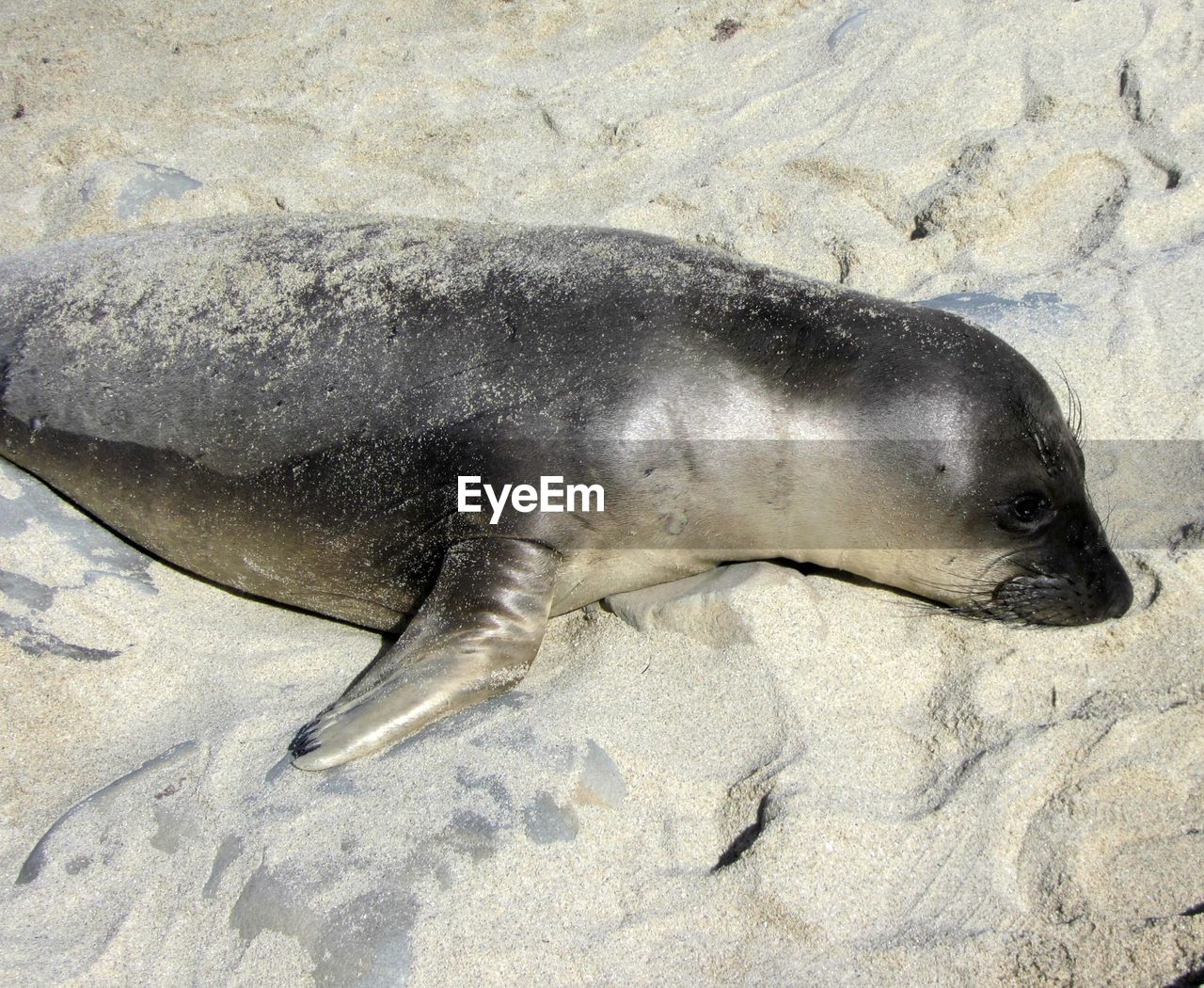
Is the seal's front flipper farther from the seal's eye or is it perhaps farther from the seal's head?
the seal's eye

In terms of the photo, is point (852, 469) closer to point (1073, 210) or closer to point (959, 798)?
point (959, 798)

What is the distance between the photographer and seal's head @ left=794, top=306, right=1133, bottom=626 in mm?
3104

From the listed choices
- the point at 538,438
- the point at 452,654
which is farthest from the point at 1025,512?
the point at 452,654

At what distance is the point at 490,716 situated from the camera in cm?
289

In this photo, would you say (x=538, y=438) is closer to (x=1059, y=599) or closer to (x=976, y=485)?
(x=976, y=485)

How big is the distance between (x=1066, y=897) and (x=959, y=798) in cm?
33

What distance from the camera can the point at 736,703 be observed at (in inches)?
113

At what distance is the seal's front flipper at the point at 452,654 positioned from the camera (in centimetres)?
283

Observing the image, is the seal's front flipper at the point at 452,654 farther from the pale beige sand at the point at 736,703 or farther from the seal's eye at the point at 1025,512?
the seal's eye at the point at 1025,512

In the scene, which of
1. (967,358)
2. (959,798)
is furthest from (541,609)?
(967,358)

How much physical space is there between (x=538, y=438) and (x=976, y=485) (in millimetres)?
1280

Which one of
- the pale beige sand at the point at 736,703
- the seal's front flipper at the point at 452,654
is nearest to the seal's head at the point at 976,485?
the pale beige sand at the point at 736,703

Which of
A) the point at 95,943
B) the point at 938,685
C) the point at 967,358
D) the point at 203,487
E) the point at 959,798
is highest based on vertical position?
the point at 967,358

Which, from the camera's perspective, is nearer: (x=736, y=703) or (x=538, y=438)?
(x=736, y=703)
